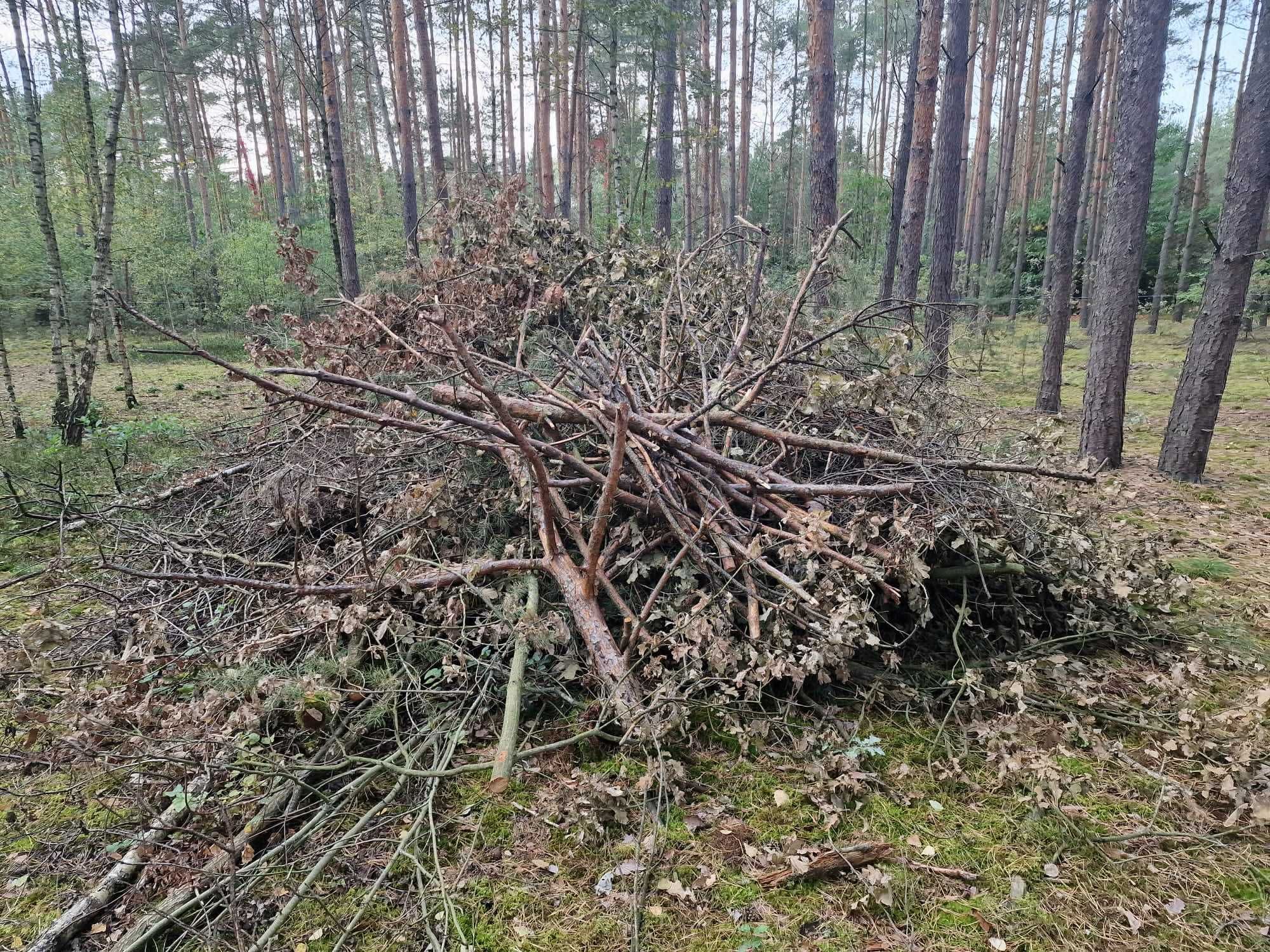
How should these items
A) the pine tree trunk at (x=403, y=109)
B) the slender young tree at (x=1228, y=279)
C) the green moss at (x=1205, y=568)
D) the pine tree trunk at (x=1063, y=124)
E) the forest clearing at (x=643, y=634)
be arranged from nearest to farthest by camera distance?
the forest clearing at (x=643, y=634)
the green moss at (x=1205, y=568)
the slender young tree at (x=1228, y=279)
the pine tree trunk at (x=403, y=109)
the pine tree trunk at (x=1063, y=124)

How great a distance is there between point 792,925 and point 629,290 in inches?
174

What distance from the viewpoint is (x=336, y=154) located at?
9695 millimetres

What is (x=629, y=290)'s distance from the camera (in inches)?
209

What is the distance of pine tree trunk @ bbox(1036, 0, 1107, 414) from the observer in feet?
27.9

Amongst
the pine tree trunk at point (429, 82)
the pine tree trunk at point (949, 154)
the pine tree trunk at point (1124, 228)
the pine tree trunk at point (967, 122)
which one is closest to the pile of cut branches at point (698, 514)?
the pine tree trunk at point (1124, 228)

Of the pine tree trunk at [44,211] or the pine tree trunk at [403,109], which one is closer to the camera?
the pine tree trunk at [44,211]

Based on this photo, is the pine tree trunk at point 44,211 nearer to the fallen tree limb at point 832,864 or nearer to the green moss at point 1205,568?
the fallen tree limb at point 832,864

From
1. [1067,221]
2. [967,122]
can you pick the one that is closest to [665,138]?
[1067,221]

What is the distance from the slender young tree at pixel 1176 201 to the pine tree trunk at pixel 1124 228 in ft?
37.1

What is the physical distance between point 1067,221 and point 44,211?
38.8 feet

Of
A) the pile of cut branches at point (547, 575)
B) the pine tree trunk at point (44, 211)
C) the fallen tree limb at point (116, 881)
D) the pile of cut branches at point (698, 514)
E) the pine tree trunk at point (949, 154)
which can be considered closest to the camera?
the fallen tree limb at point (116, 881)

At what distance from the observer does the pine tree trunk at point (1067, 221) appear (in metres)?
8.50

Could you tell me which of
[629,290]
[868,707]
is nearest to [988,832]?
[868,707]

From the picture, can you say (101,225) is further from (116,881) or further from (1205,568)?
(1205,568)
